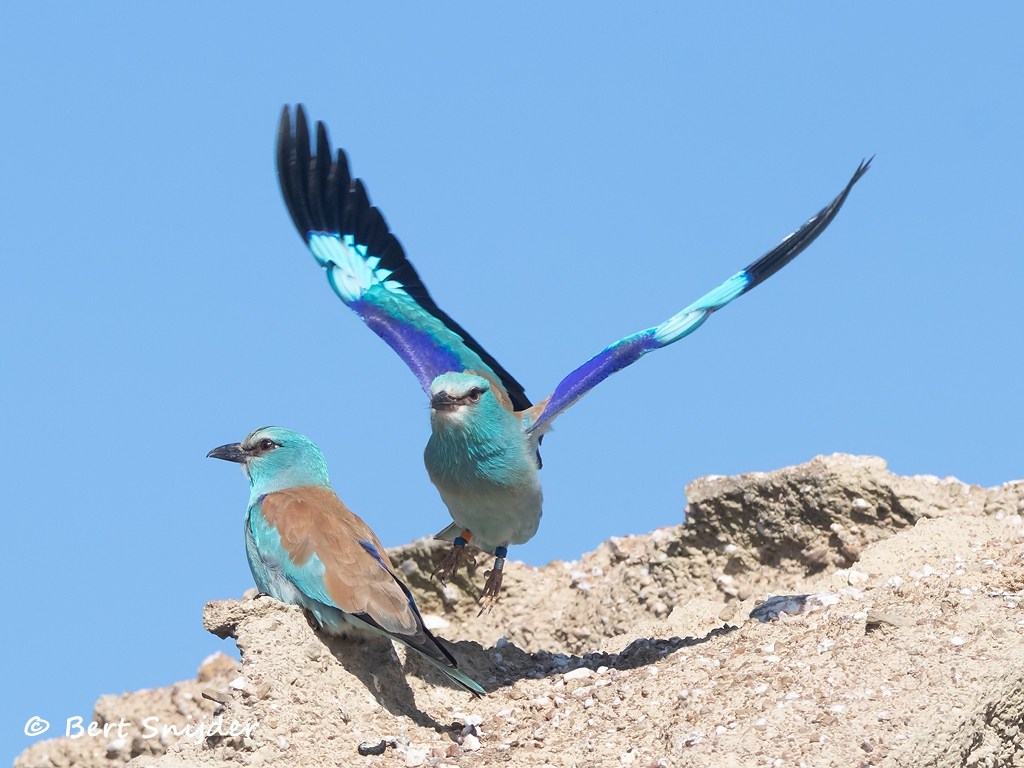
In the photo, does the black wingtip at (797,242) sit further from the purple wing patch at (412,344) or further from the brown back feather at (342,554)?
the brown back feather at (342,554)

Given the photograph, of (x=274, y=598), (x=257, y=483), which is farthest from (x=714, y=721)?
(x=257, y=483)

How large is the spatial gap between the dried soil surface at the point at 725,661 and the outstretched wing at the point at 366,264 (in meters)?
1.23

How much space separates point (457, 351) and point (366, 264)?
97 centimetres

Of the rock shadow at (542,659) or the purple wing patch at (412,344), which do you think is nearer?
the rock shadow at (542,659)

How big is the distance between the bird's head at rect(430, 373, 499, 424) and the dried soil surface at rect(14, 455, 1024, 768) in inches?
46.7

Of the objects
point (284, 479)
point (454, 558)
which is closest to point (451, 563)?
point (454, 558)

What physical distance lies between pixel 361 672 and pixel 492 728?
62 centimetres

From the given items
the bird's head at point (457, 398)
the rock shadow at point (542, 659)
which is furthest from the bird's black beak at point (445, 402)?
the rock shadow at point (542, 659)

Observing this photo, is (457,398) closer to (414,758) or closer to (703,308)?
(703,308)

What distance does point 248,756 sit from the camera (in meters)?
5.41

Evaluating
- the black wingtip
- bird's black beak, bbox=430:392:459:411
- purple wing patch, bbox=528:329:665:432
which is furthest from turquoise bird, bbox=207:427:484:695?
the black wingtip

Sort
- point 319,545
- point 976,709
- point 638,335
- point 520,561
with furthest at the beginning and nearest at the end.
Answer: point 520,561 < point 638,335 < point 319,545 < point 976,709

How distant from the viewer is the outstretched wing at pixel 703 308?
710 cm

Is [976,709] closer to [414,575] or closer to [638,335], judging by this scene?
[638,335]
